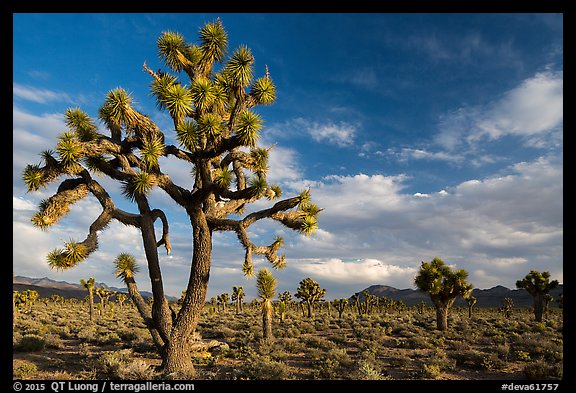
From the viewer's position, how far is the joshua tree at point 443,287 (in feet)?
77.0

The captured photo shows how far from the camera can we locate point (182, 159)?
1109 cm

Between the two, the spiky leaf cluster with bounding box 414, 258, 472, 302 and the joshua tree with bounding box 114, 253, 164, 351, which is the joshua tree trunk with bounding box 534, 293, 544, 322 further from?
the joshua tree with bounding box 114, 253, 164, 351

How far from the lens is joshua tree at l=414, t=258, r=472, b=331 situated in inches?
924

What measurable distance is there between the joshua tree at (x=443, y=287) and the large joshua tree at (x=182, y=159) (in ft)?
53.2

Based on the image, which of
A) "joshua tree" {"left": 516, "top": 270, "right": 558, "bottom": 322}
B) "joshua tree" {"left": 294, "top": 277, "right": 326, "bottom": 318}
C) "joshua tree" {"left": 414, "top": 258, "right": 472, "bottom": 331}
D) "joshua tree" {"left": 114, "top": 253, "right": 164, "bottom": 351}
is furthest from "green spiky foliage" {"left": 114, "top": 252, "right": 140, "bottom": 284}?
"joshua tree" {"left": 516, "top": 270, "right": 558, "bottom": 322}

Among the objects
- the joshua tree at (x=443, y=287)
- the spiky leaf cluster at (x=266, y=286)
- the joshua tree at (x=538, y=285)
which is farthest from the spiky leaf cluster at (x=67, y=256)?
the joshua tree at (x=538, y=285)

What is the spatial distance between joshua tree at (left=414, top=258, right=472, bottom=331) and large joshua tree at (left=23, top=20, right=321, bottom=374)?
16218 millimetres

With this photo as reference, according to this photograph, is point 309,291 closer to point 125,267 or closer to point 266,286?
point 266,286

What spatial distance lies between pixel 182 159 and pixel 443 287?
20712 millimetres

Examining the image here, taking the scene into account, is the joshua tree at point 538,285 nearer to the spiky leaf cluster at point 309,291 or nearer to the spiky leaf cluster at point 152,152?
the spiky leaf cluster at point 309,291
